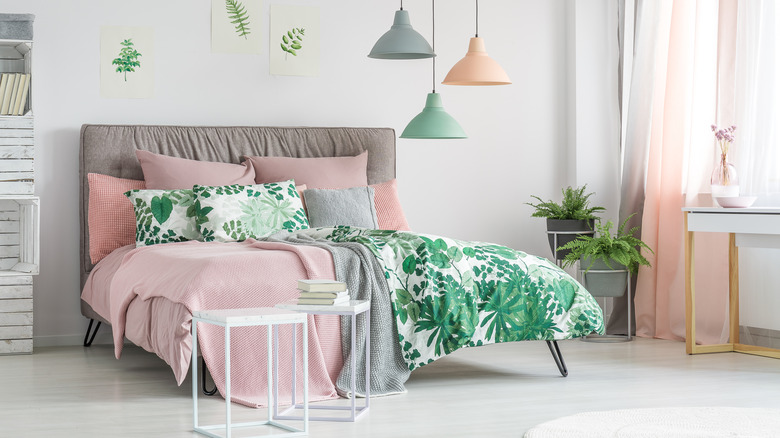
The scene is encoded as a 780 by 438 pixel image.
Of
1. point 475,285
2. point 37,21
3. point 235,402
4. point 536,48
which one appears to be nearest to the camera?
point 235,402

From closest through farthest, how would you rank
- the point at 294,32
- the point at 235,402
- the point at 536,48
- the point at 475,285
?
the point at 235,402
the point at 475,285
the point at 294,32
the point at 536,48

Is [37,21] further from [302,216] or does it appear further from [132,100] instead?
[302,216]

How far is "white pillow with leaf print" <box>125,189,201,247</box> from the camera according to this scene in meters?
4.68

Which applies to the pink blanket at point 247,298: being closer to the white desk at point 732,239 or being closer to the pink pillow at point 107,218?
the pink pillow at point 107,218

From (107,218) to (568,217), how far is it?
2.75 metres

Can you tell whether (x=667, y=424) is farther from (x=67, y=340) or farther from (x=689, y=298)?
(x=67, y=340)

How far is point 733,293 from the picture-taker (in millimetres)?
4898

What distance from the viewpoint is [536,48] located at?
6168mm

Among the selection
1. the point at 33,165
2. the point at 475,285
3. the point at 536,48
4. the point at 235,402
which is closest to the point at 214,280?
the point at 235,402

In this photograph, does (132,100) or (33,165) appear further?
(132,100)

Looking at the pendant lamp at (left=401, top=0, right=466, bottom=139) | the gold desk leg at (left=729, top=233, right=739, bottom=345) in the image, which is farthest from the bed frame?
the gold desk leg at (left=729, top=233, right=739, bottom=345)

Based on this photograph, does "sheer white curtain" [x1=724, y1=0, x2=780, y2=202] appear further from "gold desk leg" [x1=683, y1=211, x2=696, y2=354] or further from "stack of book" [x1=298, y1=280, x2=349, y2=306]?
"stack of book" [x1=298, y1=280, x2=349, y2=306]

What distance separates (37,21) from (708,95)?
3.88 metres

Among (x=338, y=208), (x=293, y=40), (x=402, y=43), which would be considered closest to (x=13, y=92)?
(x=293, y=40)
